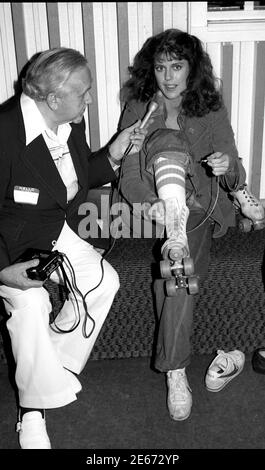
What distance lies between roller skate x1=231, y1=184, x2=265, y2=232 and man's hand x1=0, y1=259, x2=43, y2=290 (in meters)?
0.98

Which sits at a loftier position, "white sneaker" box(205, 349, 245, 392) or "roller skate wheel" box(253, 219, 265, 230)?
"roller skate wheel" box(253, 219, 265, 230)

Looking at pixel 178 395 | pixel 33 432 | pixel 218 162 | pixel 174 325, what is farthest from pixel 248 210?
pixel 33 432

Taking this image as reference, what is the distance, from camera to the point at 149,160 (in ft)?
6.46

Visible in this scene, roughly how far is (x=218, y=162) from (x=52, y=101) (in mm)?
605

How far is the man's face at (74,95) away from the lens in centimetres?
178

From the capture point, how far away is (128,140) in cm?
207

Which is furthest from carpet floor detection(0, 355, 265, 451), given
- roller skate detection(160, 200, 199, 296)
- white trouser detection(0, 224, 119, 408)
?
roller skate detection(160, 200, 199, 296)

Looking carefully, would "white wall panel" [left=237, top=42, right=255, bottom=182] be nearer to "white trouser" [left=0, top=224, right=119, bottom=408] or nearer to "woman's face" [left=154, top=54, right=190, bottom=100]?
"woman's face" [left=154, top=54, right=190, bottom=100]

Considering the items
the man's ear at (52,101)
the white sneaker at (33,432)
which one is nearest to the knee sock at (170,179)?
the man's ear at (52,101)

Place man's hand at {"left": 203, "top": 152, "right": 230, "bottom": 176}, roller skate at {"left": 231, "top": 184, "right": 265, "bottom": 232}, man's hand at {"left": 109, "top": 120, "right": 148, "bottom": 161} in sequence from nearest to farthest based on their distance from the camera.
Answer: man's hand at {"left": 203, "top": 152, "right": 230, "bottom": 176} → man's hand at {"left": 109, "top": 120, "right": 148, "bottom": 161} → roller skate at {"left": 231, "top": 184, "right": 265, "bottom": 232}

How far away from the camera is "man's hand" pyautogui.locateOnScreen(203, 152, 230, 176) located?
1.94 meters

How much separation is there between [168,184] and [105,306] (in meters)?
0.48

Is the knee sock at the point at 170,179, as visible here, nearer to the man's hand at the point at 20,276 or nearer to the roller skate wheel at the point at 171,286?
the roller skate wheel at the point at 171,286

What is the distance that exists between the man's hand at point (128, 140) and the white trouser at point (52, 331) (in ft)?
1.17
